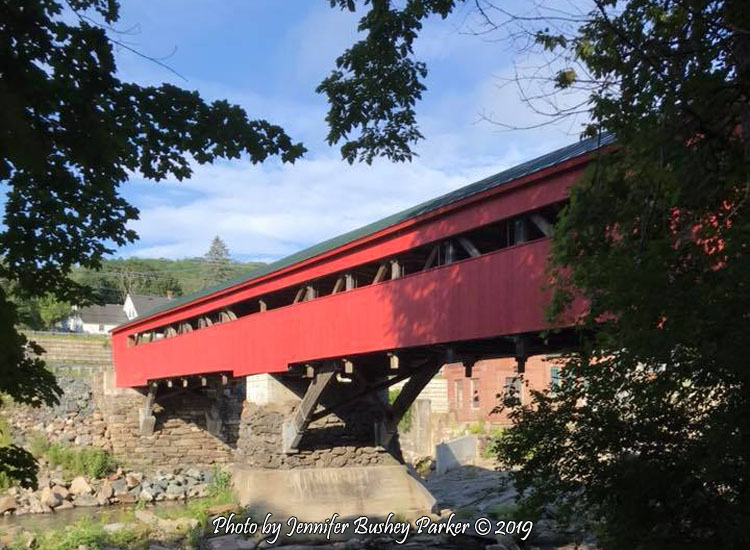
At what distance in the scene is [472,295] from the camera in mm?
9289

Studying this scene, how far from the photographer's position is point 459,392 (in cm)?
2844

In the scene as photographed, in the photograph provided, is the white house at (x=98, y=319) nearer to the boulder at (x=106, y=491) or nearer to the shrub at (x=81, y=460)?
the shrub at (x=81, y=460)

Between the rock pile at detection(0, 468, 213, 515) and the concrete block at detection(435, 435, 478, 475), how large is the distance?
6.60 metres

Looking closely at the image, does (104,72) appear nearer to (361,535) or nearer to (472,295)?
(472,295)

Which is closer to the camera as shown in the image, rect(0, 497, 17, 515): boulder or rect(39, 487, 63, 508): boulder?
rect(0, 497, 17, 515): boulder

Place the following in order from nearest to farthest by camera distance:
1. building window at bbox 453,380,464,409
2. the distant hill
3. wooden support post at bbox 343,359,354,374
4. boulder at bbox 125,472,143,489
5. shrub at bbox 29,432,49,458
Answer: wooden support post at bbox 343,359,354,374
boulder at bbox 125,472,143,489
shrub at bbox 29,432,49,458
building window at bbox 453,380,464,409
the distant hill

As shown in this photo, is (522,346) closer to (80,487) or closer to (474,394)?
(80,487)

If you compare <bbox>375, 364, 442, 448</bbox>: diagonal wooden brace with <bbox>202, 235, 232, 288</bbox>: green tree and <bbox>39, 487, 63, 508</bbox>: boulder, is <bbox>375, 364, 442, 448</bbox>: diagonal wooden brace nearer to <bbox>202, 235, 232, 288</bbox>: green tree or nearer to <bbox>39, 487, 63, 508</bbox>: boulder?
<bbox>39, 487, 63, 508</bbox>: boulder

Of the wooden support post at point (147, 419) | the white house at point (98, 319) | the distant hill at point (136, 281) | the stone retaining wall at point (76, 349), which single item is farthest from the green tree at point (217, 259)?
the wooden support post at point (147, 419)

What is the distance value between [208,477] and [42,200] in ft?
65.2

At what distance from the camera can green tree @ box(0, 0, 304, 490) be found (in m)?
3.06

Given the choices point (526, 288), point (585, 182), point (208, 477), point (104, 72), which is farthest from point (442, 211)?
point (208, 477)

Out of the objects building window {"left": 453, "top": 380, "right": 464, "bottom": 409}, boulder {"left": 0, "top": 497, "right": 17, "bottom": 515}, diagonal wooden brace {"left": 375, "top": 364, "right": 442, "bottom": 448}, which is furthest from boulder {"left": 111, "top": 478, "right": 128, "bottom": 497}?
building window {"left": 453, "top": 380, "right": 464, "bottom": 409}

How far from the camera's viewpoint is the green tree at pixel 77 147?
306 centimetres
